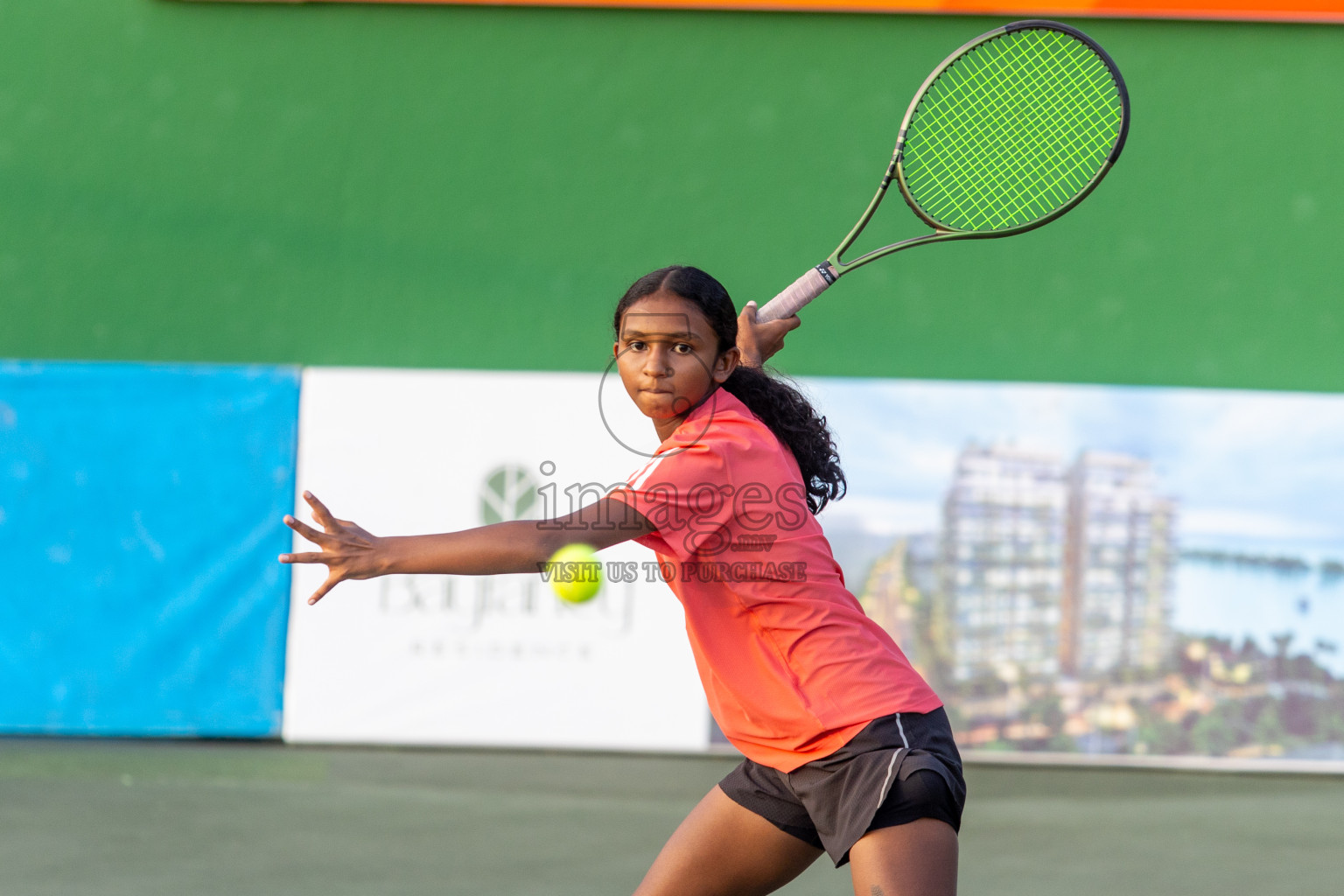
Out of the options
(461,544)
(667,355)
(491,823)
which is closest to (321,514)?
(461,544)

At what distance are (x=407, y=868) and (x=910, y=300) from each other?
337 centimetres

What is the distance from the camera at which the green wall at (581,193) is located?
18.8ft

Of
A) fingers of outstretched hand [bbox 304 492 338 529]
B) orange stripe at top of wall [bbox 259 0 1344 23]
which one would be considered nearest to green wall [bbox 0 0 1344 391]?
orange stripe at top of wall [bbox 259 0 1344 23]

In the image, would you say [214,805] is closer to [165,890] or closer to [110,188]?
[165,890]

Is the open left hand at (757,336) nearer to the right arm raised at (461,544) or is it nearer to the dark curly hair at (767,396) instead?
the dark curly hair at (767,396)

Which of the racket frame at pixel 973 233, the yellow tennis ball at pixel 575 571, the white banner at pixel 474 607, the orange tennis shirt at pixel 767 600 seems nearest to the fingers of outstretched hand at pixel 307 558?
the yellow tennis ball at pixel 575 571

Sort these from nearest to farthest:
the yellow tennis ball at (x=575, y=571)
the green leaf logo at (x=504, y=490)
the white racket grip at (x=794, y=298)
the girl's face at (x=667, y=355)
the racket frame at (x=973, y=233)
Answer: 1. the yellow tennis ball at (x=575, y=571)
2. the girl's face at (x=667, y=355)
3. the white racket grip at (x=794, y=298)
4. the racket frame at (x=973, y=233)
5. the green leaf logo at (x=504, y=490)

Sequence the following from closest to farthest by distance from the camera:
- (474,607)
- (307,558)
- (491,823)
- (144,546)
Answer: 1. (307,558)
2. (491,823)
3. (474,607)
4. (144,546)

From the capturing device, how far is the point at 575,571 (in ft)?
5.77

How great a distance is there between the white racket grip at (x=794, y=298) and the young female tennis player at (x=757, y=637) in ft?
1.18

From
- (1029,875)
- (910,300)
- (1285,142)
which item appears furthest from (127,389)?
(1285,142)

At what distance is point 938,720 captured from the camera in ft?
6.21

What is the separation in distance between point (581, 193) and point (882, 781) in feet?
14.6

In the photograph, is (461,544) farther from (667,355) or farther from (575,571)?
(667,355)
